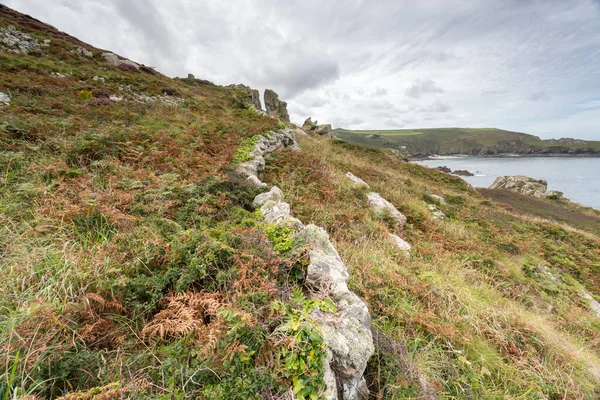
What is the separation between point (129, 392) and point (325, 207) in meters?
5.20

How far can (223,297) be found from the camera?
2438 millimetres

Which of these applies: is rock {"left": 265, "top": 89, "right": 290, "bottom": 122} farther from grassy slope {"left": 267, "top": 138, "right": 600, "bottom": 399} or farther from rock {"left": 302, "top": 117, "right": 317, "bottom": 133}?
grassy slope {"left": 267, "top": 138, "right": 600, "bottom": 399}

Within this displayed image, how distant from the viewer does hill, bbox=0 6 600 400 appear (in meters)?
1.82

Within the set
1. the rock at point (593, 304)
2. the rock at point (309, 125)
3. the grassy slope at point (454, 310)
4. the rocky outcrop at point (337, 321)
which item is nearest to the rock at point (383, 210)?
the grassy slope at point (454, 310)

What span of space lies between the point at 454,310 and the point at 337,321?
263cm

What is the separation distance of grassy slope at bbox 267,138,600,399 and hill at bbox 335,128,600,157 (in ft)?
301

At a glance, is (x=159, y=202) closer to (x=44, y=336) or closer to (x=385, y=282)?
(x=44, y=336)

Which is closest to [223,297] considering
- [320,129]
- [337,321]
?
[337,321]

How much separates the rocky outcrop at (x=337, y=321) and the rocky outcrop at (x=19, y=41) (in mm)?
24650

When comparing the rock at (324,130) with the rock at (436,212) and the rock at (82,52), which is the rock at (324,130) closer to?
the rock at (436,212)

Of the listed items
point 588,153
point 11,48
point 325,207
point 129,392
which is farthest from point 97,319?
point 588,153

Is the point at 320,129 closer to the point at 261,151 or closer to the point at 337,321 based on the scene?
the point at 261,151

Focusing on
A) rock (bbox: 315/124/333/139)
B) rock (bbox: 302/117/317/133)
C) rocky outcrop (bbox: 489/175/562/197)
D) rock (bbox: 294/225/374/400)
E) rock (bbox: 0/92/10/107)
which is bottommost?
rocky outcrop (bbox: 489/175/562/197)

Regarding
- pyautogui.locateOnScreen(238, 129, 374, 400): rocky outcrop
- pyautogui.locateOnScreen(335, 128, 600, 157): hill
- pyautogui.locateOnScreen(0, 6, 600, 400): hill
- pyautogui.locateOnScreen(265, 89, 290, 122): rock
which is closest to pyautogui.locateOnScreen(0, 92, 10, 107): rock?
pyautogui.locateOnScreen(0, 6, 600, 400): hill
